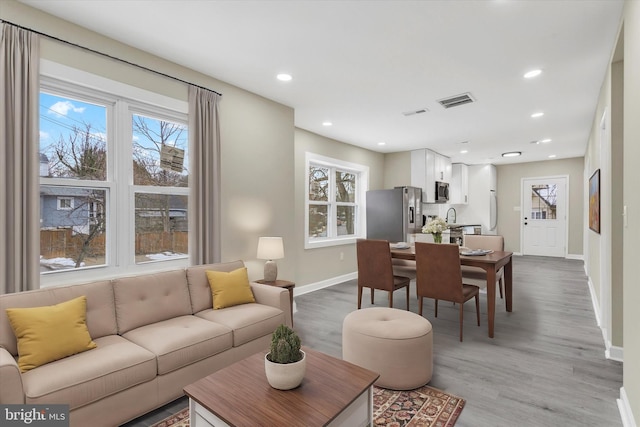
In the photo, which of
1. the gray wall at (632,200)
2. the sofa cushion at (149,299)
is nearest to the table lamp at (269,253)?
the sofa cushion at (149,299)

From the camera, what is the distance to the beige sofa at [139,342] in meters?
1.73

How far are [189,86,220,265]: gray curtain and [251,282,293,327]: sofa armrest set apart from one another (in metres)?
0.58

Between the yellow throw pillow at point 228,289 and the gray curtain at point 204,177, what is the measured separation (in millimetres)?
320

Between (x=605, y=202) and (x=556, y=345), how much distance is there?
142 cm

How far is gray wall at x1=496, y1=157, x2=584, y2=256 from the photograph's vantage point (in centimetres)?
829

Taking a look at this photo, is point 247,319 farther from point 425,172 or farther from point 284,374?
point 425,172

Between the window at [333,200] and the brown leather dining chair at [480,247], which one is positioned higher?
the window at [333,200]

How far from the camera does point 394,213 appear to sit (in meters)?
6.32

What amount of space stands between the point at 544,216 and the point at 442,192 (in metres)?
3.50

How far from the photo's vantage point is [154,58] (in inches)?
116

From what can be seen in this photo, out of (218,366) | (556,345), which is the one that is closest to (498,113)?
(556,345)

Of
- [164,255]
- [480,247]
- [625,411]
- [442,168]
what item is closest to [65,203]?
[164,255]

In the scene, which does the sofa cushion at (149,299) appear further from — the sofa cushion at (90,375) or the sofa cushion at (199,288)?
the sofa cushion at (90,375)

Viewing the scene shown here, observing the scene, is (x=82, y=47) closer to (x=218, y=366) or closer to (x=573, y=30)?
(x=218, y=366)
